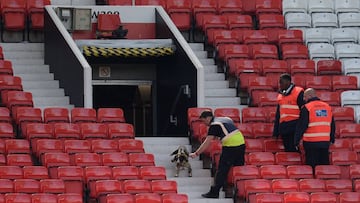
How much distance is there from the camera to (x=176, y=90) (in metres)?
26.9

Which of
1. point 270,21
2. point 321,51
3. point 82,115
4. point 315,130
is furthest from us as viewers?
point 270,21

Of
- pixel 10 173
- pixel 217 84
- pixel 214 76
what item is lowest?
pixel 10 173

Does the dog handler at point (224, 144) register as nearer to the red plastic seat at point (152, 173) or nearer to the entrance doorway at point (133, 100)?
the red plastic seat at point (152, 173)

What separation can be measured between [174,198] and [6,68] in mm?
5606

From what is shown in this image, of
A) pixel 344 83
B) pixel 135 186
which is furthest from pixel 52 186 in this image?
pixel 344 83

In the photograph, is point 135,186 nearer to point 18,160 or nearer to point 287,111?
point 18,160

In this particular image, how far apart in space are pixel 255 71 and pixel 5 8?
478cm

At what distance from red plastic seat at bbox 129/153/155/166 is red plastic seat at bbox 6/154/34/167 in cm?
154

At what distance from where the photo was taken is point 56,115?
2409 cm

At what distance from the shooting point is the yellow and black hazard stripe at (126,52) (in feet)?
89.3

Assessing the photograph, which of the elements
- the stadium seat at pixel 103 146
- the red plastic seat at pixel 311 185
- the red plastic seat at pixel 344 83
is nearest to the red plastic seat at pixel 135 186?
the stadium seat at pixel 103 146

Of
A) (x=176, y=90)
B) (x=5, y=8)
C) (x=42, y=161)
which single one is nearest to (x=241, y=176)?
(x=42, y=161)

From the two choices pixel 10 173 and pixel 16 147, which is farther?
pixel 16 147

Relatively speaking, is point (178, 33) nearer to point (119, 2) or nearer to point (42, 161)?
point (119, 2)
